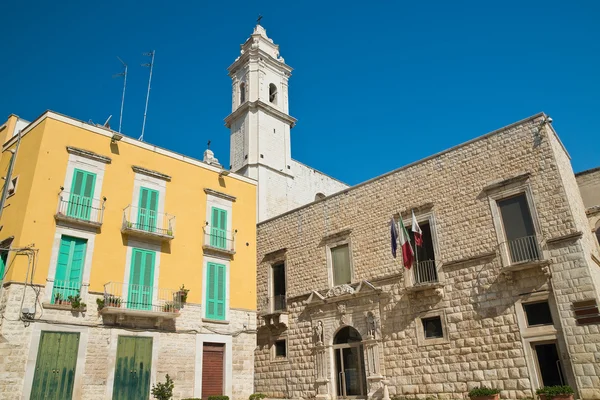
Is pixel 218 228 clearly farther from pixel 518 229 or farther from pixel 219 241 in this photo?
pixel 518 229

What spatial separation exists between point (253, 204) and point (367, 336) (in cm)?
705

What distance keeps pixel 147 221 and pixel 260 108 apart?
16194 mm

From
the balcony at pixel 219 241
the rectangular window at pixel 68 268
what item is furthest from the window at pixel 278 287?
the rectangular window at pixel 68 268

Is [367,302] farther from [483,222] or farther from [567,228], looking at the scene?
[567,228]

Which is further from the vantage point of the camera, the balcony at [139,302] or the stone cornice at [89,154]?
the stone cornice at [89,154]

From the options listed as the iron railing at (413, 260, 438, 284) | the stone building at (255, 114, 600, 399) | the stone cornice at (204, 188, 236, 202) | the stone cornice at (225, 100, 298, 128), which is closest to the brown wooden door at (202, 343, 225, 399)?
the stone building at (255, 114, 600, 399)

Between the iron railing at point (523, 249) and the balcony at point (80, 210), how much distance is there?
1279 cm

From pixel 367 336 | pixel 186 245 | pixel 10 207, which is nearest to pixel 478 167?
pixel 367 336

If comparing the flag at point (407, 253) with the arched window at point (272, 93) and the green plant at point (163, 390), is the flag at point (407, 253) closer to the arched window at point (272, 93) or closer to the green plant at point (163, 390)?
the green plant at point (163, 390)

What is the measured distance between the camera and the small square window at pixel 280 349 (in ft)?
65.3

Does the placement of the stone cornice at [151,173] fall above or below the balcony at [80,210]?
above

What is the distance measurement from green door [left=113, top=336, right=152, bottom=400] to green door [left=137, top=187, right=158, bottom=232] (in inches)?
144

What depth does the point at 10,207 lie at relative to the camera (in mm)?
14531

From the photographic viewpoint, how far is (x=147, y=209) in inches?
639
